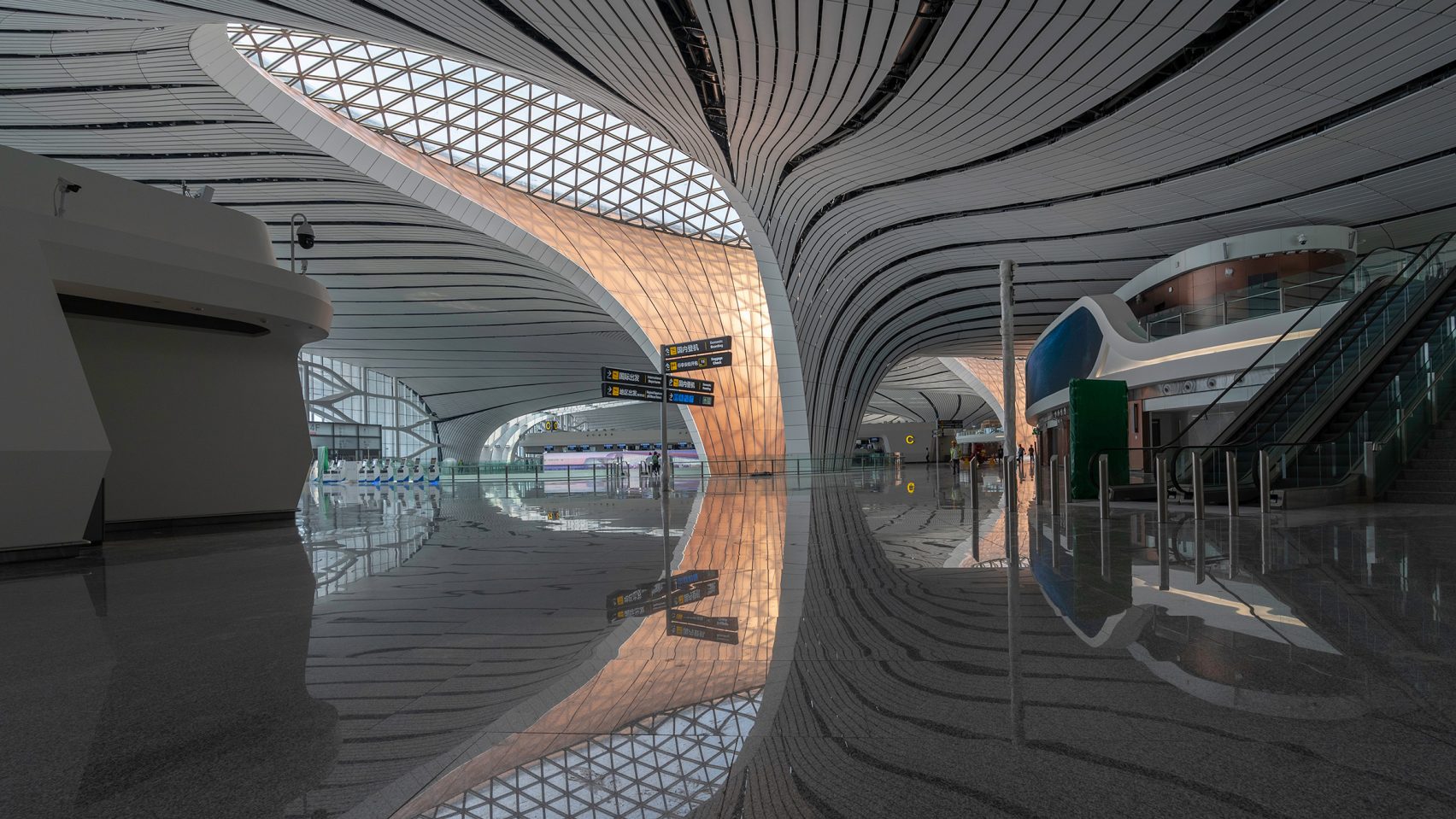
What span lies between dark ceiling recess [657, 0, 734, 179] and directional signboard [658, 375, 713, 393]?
10.6 m

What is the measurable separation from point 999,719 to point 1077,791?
0.54 metres

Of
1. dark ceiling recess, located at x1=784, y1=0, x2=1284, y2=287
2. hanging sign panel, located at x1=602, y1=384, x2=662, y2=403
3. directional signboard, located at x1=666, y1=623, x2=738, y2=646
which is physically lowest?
directional signboard, located at x1=666, y1=623, x2=738, y2=646

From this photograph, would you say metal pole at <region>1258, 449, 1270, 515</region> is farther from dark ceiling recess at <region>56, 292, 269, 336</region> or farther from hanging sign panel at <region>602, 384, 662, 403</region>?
hanging sign panel at <region>602, 384, 662, 403</region>

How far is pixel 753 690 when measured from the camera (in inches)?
115

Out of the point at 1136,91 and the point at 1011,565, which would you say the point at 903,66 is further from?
the point at 1011,565

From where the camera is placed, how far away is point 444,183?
27.7 m

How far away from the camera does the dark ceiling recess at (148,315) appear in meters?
9.86

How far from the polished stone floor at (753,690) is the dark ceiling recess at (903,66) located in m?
9.91

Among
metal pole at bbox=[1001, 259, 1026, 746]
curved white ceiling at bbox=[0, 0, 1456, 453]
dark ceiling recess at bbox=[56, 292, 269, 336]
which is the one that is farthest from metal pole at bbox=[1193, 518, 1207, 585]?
dark ceiling recess at bbox=[56, 292, 269, 336]

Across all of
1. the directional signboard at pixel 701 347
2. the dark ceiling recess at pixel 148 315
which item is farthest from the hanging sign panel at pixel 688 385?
the dark ceiling recess at pixel 148 315

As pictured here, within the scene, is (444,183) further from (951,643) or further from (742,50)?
(951,643)

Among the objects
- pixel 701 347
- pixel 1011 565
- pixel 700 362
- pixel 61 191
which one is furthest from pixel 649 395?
pixel 1011 565

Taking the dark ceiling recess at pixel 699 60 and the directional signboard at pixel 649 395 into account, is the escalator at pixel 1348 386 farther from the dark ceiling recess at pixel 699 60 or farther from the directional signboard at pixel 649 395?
the directional signboard at pixel 649 395

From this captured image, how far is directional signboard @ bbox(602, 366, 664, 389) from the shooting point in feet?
84.6
